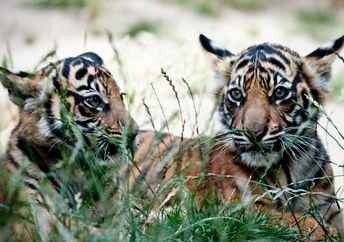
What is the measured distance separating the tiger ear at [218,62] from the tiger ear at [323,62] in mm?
449

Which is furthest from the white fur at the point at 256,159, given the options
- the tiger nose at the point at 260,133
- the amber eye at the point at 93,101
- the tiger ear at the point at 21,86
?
the tiger ear at the point at 21,86

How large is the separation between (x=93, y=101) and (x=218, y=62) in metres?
0.96

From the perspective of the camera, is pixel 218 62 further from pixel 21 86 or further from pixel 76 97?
pixel 21 86

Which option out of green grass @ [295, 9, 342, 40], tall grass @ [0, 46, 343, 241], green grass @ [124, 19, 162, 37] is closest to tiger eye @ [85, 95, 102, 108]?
tall grass @ [0, 46, 343, 241]

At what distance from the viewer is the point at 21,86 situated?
404 centimetres

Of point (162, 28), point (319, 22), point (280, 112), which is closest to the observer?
point (280, 112)

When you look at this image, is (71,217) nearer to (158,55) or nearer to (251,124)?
(251,124)

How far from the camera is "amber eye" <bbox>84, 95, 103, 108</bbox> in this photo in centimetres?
412

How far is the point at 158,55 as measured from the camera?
811 centimetres

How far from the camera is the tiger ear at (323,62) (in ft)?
15.0

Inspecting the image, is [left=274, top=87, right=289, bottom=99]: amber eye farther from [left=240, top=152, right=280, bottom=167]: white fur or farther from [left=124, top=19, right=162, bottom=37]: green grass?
[left=124, top=19, right=162, bottom=37]: green grass

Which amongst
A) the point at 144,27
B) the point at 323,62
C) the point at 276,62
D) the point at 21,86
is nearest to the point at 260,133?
the point at 276,62

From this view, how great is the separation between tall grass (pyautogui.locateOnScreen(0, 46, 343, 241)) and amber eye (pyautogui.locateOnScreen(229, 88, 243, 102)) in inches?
34.4

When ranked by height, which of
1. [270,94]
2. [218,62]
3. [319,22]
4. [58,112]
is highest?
[319,22]
